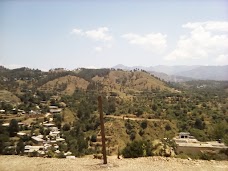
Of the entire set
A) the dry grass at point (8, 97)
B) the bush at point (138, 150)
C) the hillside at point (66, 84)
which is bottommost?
the dry grass at point (8, 97)

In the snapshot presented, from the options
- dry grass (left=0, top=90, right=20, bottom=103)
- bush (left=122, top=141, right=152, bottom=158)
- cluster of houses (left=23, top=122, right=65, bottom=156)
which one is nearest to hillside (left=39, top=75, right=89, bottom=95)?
dry grass (left=0, top=90, right=20, bottom=103)

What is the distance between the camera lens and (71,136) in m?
46.8

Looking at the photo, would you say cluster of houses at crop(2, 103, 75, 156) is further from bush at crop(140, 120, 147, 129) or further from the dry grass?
the dry grass

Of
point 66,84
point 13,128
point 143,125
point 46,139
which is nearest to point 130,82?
point 66,84

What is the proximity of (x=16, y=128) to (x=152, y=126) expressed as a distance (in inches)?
879

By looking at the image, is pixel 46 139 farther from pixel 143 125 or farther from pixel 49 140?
pixel 143 125

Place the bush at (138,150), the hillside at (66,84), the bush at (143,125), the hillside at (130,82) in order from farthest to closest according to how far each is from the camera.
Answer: the hillside at (130,82), the hillside at (66,84), the bush at (143,125), the bush at (138,150)

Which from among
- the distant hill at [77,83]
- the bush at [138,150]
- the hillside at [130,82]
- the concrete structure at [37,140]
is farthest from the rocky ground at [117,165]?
the hillside at [130,82]

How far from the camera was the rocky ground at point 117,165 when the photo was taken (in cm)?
1103

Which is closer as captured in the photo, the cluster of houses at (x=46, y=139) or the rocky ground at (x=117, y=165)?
the rocky ground at (x=117, y=165)

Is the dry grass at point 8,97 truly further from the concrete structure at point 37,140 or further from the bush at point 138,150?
the bush at point 138,150

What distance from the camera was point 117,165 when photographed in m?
11.4

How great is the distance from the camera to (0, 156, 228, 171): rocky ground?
11031 mm

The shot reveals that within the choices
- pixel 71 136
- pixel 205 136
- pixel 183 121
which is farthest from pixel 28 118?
pixel 205 136
